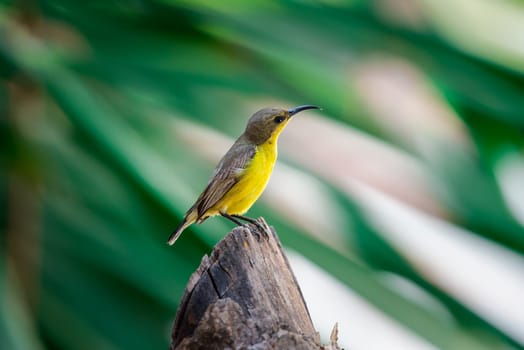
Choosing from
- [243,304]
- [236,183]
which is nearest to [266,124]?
[236,183]

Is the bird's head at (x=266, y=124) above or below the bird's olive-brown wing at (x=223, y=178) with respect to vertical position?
above

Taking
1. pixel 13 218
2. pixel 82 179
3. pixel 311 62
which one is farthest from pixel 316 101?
pixel 13 218

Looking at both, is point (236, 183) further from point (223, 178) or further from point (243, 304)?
point (243, 304)

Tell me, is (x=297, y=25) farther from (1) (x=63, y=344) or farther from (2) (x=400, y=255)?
(1) (x=63, y=344)

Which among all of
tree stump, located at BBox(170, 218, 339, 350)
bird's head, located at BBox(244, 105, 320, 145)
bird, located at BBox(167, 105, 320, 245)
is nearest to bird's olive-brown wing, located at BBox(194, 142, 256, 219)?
bird, located at BBox(167, 105, 320, 245)

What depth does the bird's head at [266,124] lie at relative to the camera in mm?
3205

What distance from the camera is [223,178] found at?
3002 millimetres

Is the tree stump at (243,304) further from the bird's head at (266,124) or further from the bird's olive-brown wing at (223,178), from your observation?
the bird's head at (266,124)

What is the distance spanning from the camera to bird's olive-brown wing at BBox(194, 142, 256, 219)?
296cm

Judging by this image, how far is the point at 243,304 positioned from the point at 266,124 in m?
1.41

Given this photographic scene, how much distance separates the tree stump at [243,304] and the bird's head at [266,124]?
115 centimetres

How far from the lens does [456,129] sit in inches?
174

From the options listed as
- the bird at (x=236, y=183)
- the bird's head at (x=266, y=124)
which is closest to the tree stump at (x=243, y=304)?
the bird at (x=236, y=183)

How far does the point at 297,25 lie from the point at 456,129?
Answer: 0.91 metres
